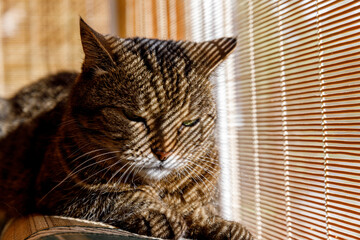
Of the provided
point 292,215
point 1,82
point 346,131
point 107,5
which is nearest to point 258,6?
point 346,131

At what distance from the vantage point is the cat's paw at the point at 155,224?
2.31 feet

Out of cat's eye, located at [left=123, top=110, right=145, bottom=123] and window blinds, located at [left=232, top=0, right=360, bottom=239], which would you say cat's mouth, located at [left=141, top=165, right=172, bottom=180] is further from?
window blinds, located at [left=232, top=0, right=360, bottom=239]

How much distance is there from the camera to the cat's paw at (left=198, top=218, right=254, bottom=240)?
762 millimetres

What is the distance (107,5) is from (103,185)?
1.79 m

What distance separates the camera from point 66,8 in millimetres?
2170

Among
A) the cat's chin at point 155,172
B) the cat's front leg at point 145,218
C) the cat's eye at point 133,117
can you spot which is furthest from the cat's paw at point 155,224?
the cat's eye at point 133,117

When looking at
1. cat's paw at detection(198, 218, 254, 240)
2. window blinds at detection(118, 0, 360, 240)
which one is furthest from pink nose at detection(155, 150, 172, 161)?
window blinds at detection(118, 0, 360, 240)

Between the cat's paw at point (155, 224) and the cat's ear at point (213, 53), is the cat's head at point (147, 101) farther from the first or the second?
the cat's paw at point (155, 224)

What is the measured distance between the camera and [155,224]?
71cm

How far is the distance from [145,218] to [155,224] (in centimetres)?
3

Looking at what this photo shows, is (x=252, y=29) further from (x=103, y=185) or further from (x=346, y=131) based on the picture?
(x=103, y=185)

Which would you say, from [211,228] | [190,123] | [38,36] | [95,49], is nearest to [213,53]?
[190,123]

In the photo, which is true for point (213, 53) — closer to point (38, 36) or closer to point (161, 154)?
point (161, 154)

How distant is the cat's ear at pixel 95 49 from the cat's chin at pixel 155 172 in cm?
31
